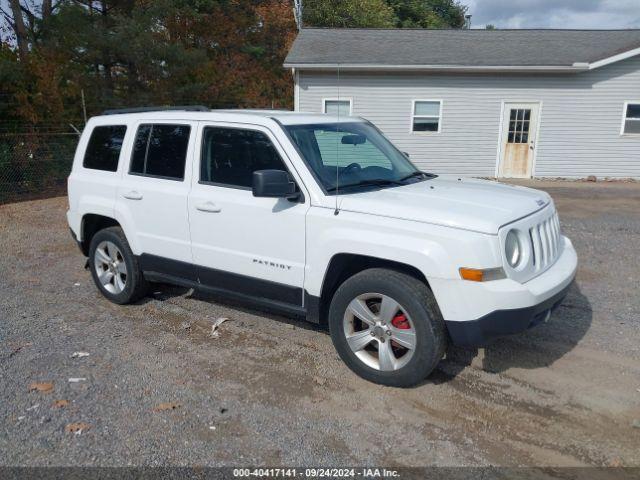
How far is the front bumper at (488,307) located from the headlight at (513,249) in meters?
0.15

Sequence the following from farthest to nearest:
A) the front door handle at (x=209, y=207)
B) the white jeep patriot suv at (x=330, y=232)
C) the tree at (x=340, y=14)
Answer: the tree at (x=340, y=14), the front door handle at (x=209, y=207), the white jeep patriot suv at (x=330, y=232)

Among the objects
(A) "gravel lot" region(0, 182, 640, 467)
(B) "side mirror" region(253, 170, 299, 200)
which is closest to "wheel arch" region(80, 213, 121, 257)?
(A) "gravel lot" region(0, 182, 640, 467)

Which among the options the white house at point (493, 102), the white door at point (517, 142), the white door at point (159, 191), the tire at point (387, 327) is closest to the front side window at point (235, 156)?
the white door at point (159, 191)

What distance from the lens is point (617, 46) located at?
53.7ft

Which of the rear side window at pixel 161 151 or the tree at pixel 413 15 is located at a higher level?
the tree at pixel 413 15

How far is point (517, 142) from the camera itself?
16.1 meters

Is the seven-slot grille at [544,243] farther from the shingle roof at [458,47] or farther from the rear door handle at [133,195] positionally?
the shingle roof at [458,47]

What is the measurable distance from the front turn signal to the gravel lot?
0.91 metres

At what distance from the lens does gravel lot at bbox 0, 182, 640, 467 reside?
3.17m

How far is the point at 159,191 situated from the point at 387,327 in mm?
2413

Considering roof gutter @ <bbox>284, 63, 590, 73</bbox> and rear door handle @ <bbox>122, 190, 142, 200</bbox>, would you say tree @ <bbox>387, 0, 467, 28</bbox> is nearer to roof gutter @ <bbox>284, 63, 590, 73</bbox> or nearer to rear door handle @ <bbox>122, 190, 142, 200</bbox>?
roof gutter @ <bbox>284, 63, 590, 73</bbox>

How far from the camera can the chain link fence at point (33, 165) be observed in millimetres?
12422

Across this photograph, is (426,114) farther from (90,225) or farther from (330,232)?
(330,232)

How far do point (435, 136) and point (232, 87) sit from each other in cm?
1118
